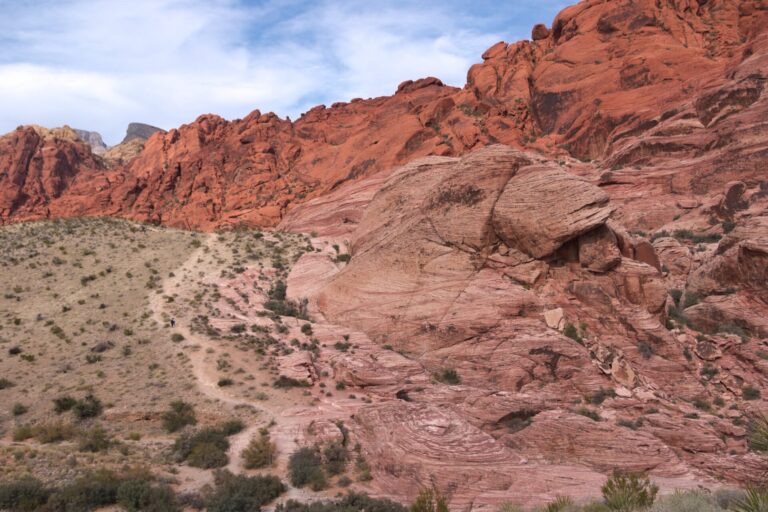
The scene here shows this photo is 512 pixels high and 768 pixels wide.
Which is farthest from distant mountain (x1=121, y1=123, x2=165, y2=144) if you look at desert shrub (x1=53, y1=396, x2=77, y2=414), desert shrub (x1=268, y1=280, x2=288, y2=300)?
desert shrub (x1=53, y1=396, x2=77, y2=414)

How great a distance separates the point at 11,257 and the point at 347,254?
2352cm

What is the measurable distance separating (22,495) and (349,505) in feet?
28.6

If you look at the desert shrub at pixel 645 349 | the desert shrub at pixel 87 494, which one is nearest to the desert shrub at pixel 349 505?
the desert shrub at pixel 87 494

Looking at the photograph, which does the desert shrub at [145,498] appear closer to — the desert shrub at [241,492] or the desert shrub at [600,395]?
the desert shrub at [241,492]

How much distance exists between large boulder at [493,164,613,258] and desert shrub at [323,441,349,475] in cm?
1242

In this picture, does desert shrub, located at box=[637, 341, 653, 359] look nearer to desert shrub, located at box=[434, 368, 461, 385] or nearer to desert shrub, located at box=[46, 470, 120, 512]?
desert shrub, located at box=[434, 368, 461, 385]

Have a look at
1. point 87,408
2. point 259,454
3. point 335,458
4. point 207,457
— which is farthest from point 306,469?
point 87,408

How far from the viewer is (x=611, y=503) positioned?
1128 centimetres

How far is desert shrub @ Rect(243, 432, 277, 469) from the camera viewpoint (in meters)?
16.4

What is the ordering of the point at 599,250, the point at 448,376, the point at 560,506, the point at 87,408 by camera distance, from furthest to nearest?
the point at 599,250
the point at 448,376
the point at 87,408
the point at 560,506

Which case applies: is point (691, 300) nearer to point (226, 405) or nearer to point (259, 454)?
point (259, 454)

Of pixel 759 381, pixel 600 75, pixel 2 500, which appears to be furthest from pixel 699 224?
pixel 2 500

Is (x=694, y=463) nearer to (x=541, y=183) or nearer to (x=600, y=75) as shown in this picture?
(x=541, y=183)

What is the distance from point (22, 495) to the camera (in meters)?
12.9
